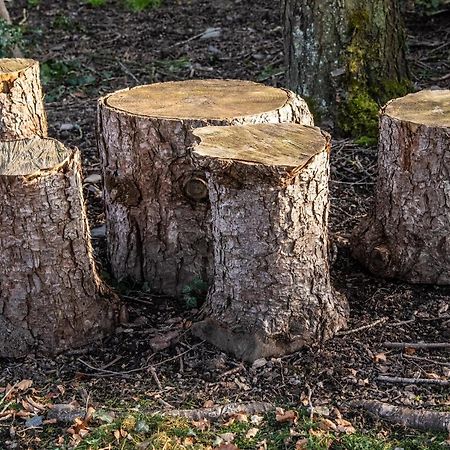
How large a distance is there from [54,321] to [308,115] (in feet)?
4.92

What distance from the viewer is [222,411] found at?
10.1ft

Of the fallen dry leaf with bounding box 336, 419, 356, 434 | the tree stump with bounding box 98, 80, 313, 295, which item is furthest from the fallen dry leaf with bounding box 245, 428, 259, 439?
the tree stump with bounding box 98, 80, 313, 295

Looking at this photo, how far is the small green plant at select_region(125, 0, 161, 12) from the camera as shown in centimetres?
988

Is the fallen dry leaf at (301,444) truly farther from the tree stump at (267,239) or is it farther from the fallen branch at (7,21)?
the fallen branch at (7,21)

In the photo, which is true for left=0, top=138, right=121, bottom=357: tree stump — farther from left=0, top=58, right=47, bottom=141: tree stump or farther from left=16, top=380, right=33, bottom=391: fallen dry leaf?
left=0, top=58, right=47, bottom=141: tree stump

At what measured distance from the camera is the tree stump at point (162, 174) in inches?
145

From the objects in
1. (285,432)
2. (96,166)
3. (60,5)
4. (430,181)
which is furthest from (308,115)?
(60,5)

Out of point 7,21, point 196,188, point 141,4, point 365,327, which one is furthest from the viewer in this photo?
point 141,4

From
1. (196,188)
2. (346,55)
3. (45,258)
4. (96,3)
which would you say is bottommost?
(45,258)

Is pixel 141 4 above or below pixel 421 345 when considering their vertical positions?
above

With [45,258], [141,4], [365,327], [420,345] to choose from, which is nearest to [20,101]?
[45,258]

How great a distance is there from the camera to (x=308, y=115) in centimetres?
396

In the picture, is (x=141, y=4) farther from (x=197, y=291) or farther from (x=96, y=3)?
(x=197, y=291)

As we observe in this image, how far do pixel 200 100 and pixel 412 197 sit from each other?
1070mm
